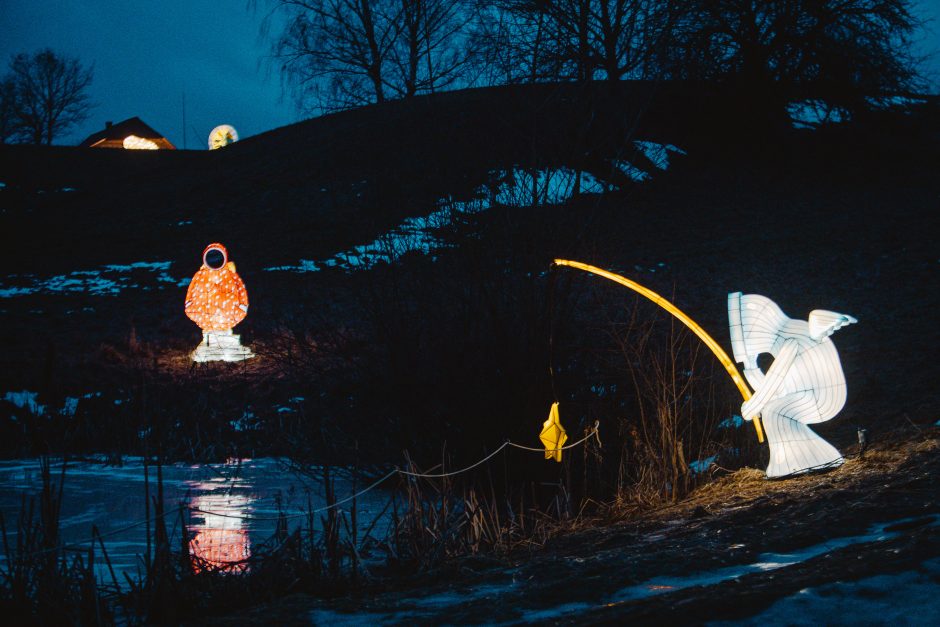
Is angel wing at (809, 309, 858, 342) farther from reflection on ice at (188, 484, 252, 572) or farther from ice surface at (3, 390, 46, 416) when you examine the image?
ice surface at (3, 390, 46, 416)

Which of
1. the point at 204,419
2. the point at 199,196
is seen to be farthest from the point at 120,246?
the point at 204,419

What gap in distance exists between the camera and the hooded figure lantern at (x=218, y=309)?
11.5 meters

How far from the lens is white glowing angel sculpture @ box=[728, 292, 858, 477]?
5.33 meters

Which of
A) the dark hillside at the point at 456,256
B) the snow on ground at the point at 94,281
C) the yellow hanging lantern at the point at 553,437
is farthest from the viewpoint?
the snow on ground at the point at 94,281

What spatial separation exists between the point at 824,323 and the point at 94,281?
1404cm

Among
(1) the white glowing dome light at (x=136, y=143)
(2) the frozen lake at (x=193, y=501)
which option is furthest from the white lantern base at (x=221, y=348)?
(1) the white glowing dome light at (x=136, y=143)

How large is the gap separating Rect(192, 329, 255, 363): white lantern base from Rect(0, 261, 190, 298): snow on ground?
4166 millimetres

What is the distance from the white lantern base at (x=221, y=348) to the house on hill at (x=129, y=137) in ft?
122

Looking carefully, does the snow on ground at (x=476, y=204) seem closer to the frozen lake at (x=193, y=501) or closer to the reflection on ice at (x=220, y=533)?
the frozen lake at (x=193, y=501)

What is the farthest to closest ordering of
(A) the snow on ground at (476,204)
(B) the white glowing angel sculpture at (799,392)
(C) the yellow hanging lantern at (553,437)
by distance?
(A) the snow on ground at (476,204), (C) the yellow hanging lantern at (553,437), (B) the white glowing angel sculpture at (799,392)

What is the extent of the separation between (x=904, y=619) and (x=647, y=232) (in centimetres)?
1427

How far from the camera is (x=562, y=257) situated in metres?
6.33

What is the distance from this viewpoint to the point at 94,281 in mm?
15938

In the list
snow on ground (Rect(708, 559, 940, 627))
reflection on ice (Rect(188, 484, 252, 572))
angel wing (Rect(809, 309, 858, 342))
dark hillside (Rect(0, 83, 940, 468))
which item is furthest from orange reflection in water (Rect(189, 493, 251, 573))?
angel wing (Rect(809, 309, 858, 342))
